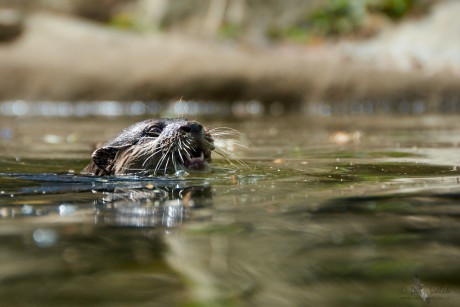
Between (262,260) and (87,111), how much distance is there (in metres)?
12.3

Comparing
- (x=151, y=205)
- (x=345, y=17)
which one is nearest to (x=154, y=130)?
(x=151, y=205)

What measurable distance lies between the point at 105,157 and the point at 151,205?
1616 mm

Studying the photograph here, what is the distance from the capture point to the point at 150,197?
381cm

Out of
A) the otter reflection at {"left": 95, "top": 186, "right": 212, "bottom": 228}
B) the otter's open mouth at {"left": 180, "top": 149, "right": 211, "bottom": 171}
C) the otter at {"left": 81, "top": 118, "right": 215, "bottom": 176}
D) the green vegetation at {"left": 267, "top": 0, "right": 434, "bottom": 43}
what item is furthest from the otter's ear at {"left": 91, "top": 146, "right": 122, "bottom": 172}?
the green vegetation at {"left": 267, "top": 0, "right": 434, "bottom": 43}

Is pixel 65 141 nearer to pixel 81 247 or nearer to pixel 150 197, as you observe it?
pixel 150 197

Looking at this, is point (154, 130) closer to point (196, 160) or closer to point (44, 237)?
point (196, 160)

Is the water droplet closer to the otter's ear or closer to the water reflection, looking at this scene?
the water reflection

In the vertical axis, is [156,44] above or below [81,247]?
above

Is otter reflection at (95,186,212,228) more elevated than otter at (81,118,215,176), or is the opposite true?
otter at (81,118,215,176)

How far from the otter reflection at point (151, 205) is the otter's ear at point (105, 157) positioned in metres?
0.95

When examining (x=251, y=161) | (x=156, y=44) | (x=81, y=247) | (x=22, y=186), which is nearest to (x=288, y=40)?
(x=156, y=44)

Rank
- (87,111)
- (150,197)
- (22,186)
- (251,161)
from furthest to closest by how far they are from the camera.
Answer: (87,111)
(251,161)
(22,186)
(150,197)

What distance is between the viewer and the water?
209cm

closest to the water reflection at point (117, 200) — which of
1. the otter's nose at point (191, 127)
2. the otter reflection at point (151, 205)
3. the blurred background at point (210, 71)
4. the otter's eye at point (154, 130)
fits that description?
the otter reflection at point (151, 205)
